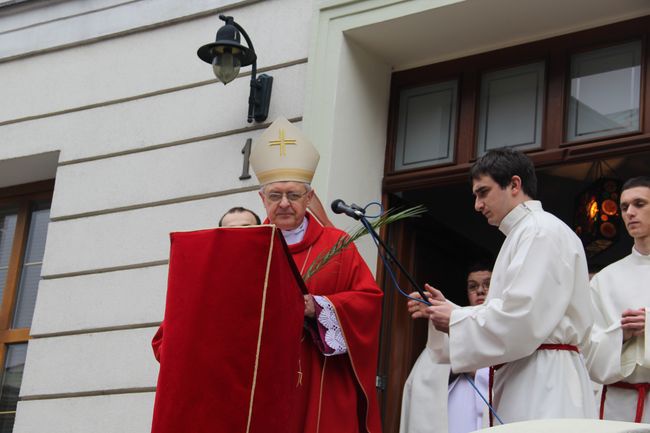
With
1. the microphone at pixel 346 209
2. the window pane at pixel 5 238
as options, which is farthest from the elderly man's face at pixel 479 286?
the window pane at pixel 5 238

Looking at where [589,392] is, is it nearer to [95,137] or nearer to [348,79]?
[348,79]

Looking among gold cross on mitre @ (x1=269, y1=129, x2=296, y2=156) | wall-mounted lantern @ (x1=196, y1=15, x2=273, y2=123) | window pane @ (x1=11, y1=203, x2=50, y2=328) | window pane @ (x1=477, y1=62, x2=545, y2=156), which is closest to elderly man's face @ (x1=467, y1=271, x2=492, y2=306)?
window pane @ (x1=477, y1=62, x2=545, y2=156)

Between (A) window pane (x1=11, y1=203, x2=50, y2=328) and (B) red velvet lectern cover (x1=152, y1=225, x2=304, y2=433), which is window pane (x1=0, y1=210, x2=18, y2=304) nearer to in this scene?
(A) window pane (x1=11, y1=203, x2=50, y2=328)

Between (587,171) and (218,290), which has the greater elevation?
(587,171)

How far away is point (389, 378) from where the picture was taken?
835 cm

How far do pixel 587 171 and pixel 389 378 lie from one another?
2727mm

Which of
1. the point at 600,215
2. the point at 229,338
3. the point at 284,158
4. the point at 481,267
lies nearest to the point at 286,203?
the point at 284,158

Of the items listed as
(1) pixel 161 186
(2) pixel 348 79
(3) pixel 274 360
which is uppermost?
(2) pixel 348 79

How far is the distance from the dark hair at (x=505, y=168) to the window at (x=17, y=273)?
528 cm

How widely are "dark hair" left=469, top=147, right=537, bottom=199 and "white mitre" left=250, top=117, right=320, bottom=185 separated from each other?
1.09 metres

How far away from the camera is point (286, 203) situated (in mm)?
6492

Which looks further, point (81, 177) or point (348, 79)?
point (81, 177)

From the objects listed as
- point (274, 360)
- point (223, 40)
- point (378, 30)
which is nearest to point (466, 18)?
point (378, 30)

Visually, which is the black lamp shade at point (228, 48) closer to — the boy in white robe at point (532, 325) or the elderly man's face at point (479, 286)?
the elderly man's face at point (479, 286)
